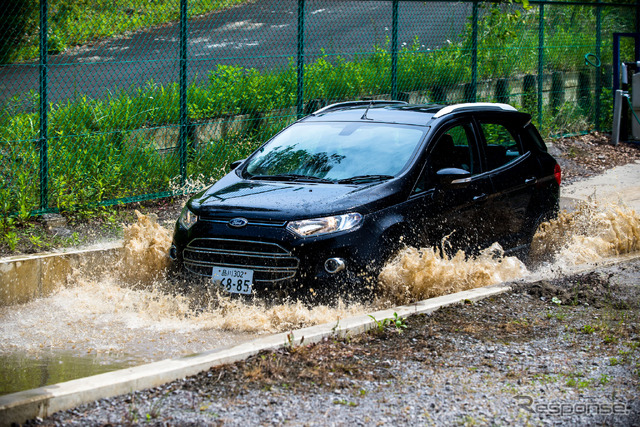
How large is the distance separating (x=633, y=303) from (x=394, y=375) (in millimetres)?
2707

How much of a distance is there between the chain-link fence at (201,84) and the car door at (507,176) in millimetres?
3634

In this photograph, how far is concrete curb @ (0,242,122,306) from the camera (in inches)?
275

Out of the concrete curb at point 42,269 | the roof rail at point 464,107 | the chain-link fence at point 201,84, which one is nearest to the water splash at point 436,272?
the roof rail at point 464,107

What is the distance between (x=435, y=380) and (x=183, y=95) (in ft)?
20.5

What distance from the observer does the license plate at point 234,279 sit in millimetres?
6137

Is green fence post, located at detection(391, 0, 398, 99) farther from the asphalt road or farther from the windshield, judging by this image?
the windshield

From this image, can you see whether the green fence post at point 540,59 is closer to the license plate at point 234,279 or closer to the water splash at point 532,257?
the water splash at point 532,257

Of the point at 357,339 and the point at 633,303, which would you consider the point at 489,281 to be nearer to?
the point at 633,303

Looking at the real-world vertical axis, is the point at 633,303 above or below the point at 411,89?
below

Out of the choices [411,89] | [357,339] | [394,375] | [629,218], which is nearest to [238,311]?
[357,339]

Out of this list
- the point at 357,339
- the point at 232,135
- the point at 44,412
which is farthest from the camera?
the point at 232,135

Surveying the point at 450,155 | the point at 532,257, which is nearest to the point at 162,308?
the point at 450,155

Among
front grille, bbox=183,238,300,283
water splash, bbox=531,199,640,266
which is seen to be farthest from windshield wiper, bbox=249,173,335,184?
water splash, bbox=531,199,640,266

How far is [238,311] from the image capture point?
20.1 ft
